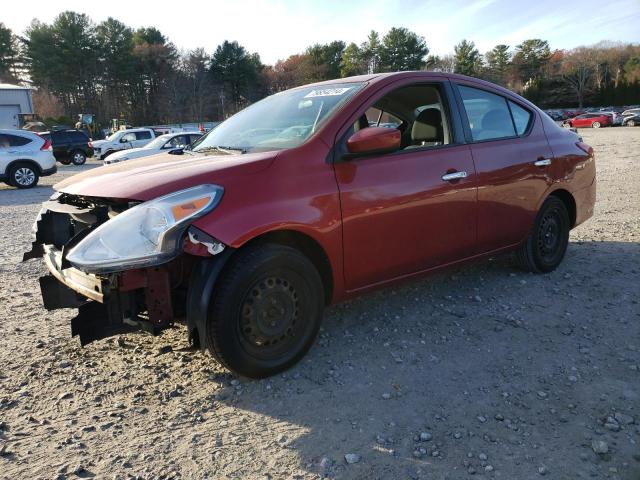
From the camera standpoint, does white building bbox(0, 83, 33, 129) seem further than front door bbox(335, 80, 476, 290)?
Yes

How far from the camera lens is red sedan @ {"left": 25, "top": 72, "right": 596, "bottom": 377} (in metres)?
2.49

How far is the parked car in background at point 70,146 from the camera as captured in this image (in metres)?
22.9

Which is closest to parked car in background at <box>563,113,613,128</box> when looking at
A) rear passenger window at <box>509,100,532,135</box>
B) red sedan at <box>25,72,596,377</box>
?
rear passenger window at <box>509,100,532,135</box>

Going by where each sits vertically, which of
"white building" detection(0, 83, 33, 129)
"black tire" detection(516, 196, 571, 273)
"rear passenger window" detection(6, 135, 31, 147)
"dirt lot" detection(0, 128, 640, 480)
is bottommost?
"dirt lot" detection(0, 128, 640, 480)

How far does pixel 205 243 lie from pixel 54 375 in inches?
54.6

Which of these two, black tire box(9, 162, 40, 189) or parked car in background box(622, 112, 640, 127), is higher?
parked car in background box(622, 112, 640, 127)

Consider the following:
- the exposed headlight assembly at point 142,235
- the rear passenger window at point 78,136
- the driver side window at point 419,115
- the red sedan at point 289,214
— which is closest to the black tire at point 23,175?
the rear passenger window at point 78,136

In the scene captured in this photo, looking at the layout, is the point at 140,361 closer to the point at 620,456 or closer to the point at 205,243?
the point at 205,243

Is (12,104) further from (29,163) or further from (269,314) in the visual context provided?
(269,314)

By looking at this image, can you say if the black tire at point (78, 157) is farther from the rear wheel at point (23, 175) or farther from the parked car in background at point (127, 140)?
the rear wheel at point (23, 175)

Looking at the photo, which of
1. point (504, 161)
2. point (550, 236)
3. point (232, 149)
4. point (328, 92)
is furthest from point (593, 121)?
point (232, 149)

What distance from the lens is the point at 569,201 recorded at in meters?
4.75

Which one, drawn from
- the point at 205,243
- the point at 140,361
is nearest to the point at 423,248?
the point at 205,243

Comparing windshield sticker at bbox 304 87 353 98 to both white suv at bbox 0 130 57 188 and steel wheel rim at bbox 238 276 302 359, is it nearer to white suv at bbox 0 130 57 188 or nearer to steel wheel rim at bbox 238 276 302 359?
steel wheel rim at bbox 238 276 302 359
